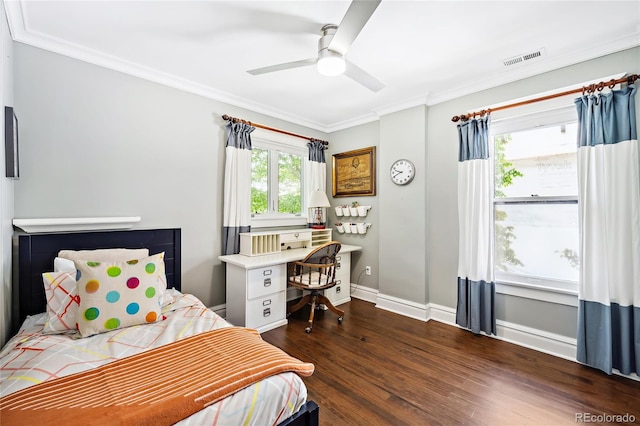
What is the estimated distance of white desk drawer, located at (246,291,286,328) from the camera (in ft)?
8.82

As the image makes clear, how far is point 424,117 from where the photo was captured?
316cm

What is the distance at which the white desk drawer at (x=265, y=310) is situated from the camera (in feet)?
8.82

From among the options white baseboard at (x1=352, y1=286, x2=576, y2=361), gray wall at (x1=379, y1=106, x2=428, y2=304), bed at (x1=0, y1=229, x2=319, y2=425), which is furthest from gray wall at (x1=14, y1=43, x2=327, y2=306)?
white baseboard at (x1=352, y1=286, x2=576, y2=361)

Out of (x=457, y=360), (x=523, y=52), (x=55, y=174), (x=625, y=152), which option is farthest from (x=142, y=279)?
(x=625, y=152)

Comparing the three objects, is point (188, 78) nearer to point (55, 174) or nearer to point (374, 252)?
point (55, 174)

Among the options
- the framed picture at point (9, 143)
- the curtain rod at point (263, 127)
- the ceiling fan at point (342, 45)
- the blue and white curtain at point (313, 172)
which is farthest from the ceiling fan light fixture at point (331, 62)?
the blue and white curtain at point (313, 172)

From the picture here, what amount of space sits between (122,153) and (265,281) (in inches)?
69.7

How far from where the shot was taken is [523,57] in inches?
91.0

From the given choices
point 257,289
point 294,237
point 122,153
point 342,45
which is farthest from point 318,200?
point 122,153

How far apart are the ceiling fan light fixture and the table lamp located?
1.81 m

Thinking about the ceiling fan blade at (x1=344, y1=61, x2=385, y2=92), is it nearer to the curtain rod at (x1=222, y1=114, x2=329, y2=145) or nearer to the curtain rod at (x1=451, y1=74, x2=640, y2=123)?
the curtain rod at (x1=451, y1=74, x2=640, y2=123)

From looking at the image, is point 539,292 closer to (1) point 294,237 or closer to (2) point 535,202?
(2) point 535,202

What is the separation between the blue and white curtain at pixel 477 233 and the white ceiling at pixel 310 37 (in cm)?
60

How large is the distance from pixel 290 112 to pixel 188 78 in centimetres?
133
